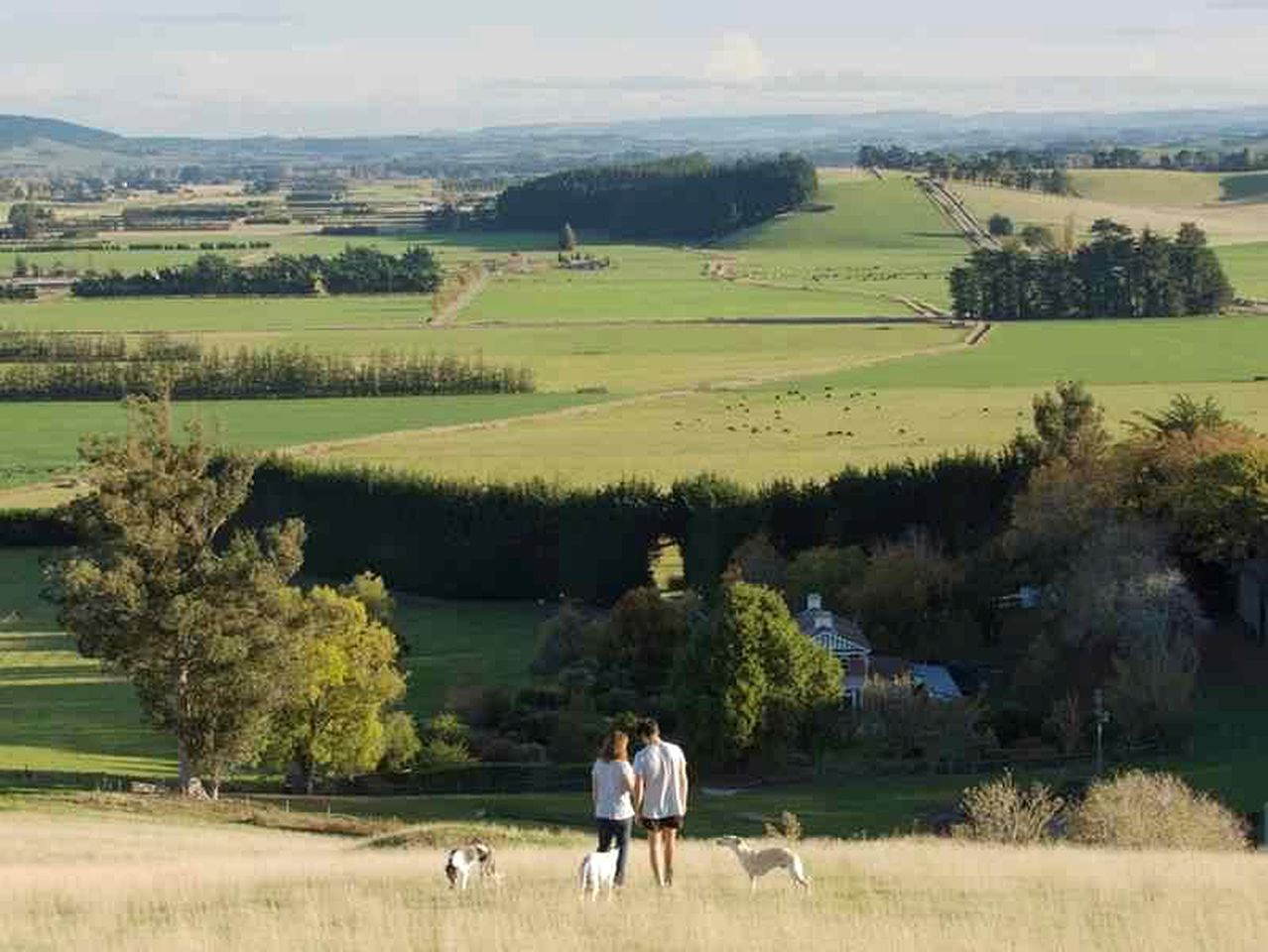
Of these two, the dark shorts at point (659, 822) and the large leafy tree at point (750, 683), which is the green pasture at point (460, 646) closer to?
the large leafy tree at point (750, 683)

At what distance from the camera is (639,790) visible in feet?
69.3

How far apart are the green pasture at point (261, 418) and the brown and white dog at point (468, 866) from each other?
224ft

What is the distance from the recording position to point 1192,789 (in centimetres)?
3956

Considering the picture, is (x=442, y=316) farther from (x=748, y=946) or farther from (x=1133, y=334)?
(x=748, y=946)

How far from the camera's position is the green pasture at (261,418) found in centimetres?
9219

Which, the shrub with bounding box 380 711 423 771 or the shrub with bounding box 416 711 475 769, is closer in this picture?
the shrub with bounding box 380 711 423 771

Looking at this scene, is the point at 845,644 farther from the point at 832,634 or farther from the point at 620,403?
the point at 620,403

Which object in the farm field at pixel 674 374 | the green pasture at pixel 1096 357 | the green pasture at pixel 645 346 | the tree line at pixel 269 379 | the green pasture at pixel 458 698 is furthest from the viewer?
the green pasture at pixel 645 346

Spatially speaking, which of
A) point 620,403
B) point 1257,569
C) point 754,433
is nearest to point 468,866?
point 1257,569

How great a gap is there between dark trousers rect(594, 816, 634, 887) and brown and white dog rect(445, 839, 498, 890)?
1.29 meters

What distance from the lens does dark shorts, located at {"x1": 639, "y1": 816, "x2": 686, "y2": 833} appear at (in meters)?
21.3

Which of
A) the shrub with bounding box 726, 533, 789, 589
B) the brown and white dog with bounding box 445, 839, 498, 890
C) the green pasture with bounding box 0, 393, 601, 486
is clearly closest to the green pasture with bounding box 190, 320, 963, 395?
the green pasture with bounding box 0, 393, 601, 486

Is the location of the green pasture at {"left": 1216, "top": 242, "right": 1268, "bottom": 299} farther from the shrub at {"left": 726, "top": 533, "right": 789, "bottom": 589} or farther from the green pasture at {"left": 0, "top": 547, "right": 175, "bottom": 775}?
the green pasture at {"left": 0, "top": 547, "right": 175, "bottom": 775}

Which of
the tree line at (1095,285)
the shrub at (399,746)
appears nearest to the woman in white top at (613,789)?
the shrub at (399,746)
